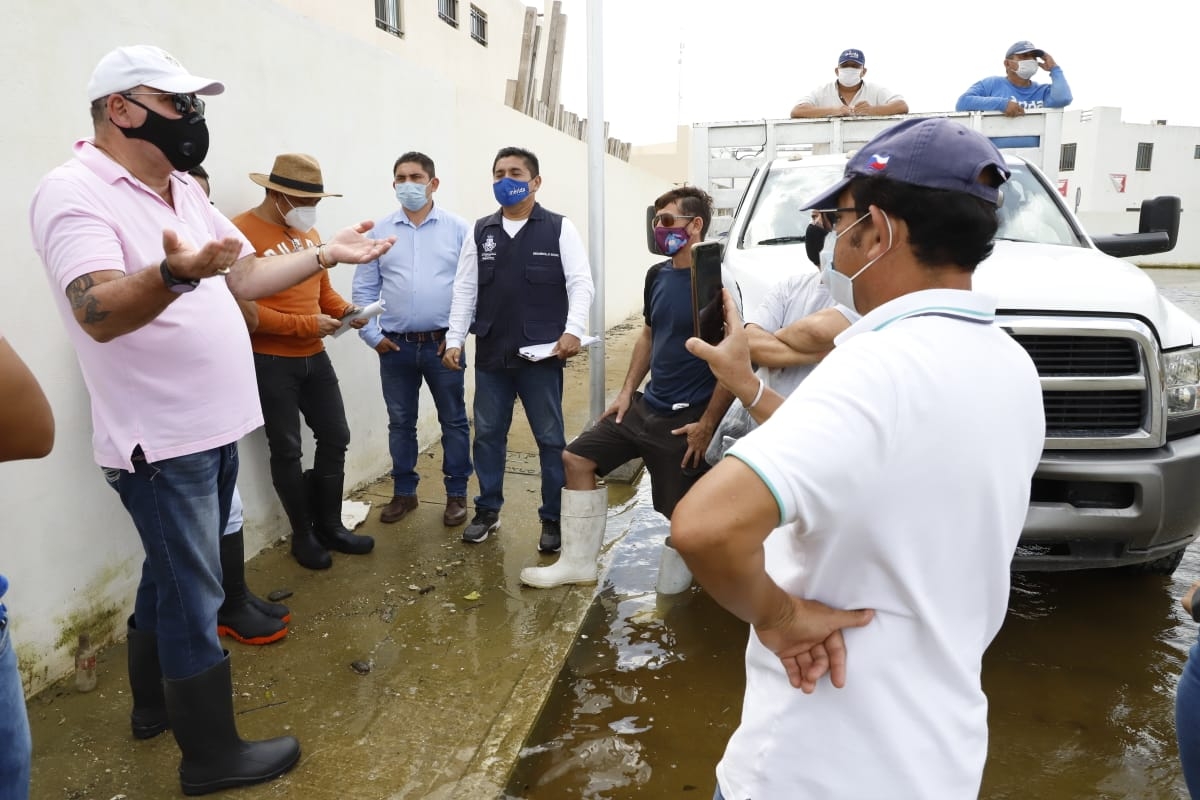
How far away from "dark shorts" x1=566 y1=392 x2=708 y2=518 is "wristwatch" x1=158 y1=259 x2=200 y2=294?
90.2 inches

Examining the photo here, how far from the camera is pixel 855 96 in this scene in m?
7.33

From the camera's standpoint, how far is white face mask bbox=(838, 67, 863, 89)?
719 centimetres

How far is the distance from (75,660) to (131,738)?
0.56 meters

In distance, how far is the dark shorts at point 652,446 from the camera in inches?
152

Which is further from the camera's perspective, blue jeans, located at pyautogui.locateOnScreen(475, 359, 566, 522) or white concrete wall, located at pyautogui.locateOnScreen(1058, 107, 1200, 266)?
white concrete wall, located at pyautogui.locateOnScreen(1058, 107, 1200, 266)

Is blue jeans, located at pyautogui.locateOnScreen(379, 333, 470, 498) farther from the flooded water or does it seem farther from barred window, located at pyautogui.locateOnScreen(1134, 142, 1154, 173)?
barred window, located at pyautogui.locateOnScreen(1134, 142, 1154, 173)

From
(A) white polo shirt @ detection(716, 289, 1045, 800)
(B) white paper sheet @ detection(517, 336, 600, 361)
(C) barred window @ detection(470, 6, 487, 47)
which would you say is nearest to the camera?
(A) white polo shirt @ detection(716, 289, 1045, 800)

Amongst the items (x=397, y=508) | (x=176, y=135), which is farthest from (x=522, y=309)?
(x=176, y=135)

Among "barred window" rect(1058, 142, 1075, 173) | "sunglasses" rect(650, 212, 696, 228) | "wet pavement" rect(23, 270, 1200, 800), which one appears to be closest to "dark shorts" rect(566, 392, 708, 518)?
"wet pavement" rect(23, 270, 1200, 800)

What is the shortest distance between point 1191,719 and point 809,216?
3.44m

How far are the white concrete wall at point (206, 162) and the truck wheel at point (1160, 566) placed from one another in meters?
4.32

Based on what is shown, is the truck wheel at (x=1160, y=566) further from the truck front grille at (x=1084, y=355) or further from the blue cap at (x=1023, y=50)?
the blue cap at (x=1023, y=50)

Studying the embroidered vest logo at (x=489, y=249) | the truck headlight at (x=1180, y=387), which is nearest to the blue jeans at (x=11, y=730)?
the embroidered vest logo at (x=489, y=249)

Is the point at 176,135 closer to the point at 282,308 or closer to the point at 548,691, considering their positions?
the point at 282,308
